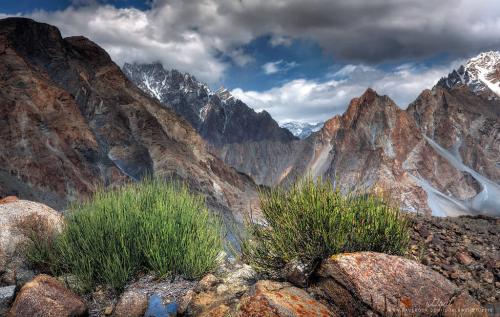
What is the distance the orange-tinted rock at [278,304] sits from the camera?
534 centimetres

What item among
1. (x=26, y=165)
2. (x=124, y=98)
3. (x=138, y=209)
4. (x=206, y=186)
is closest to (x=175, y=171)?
(x=206, y=186)

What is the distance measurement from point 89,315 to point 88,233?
1938 millimetres

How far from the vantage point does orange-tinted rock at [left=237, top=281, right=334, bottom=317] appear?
534 centimetres

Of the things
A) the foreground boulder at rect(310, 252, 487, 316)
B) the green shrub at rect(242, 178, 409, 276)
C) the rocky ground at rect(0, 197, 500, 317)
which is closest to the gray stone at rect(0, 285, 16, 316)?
the rocky ground at rect(0, 197, 500, 317)

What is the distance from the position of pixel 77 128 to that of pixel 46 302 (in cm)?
5922

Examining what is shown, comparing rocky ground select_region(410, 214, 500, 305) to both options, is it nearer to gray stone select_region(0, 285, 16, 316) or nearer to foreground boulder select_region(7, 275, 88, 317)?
foreground boulder select_region(7, 275, 88, 317)

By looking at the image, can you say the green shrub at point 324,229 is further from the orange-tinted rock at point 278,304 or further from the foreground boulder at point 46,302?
the foreground boulder at point 46,302

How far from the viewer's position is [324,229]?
6910mm

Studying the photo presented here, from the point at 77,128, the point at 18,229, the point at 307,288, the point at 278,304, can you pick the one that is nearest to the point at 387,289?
the point at 307,288

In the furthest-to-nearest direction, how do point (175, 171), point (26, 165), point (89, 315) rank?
point (175, 171) < point (26, 165) < point (89, 315)

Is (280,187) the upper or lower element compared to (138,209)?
upper

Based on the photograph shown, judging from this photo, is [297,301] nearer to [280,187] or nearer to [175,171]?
[280,187]

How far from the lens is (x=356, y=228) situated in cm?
715

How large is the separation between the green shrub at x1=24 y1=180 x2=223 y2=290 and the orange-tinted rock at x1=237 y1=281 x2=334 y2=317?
9.85 ft
